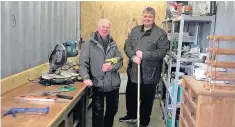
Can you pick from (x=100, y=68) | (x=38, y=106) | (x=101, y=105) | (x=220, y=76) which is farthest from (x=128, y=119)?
(x=220, y=76)

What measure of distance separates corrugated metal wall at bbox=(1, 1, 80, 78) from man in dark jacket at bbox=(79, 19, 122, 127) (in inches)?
24.6

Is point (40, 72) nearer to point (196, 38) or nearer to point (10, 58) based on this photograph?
point (10, 58)

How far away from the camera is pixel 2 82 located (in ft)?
7.39

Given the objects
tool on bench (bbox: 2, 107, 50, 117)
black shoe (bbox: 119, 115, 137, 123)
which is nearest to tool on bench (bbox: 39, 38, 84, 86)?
tool on bench (bbox: 2, 107, 50, 117)

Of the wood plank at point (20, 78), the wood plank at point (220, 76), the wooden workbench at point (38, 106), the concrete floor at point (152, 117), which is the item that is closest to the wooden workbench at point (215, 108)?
the wood plank at point (220, 76)

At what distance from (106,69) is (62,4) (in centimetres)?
191

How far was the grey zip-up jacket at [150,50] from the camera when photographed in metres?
3.33

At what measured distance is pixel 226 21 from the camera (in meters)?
2.73

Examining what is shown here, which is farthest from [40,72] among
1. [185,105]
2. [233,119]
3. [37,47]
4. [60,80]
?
[233,119]

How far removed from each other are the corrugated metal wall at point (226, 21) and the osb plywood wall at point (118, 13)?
2.20 meters

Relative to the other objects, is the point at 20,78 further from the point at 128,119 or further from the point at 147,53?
the point at 128,119

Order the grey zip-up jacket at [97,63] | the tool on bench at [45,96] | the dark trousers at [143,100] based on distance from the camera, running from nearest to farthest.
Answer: the tool on bench at [45,96] < the grey zip-up jacket at [97,63] < the dark trousers at [143,100]

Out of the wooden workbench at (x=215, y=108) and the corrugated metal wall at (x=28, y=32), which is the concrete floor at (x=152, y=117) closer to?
the corrugated metal wall at (x=28, y=32)

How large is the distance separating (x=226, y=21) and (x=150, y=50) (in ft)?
3.24
